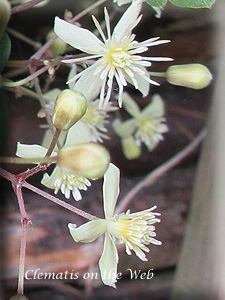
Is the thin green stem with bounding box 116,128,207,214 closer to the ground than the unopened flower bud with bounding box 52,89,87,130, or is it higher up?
higher up

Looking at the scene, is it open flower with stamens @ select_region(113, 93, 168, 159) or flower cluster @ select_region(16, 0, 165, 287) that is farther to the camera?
open flower with stamens @ select_region(113, 93, 168, 159)

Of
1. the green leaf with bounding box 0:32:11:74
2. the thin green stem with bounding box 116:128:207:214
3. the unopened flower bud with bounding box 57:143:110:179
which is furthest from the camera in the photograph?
the thin green stem with bounding box 116:128:207:214

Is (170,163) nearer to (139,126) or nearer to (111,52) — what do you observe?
(139,126)

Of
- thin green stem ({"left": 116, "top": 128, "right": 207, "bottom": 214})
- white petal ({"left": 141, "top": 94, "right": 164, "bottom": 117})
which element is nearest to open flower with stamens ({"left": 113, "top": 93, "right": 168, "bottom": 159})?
white petal ({"left": 141, "top": 94, "right": 164, "bottom": 117})

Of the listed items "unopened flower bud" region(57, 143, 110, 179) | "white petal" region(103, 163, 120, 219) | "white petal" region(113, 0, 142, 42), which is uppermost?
"white petal" region(113, 0, 142, 42)

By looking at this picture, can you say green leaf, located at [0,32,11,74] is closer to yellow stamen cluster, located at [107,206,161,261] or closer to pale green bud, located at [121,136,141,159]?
yellow stamen cluster, located at [107,206,161,261]

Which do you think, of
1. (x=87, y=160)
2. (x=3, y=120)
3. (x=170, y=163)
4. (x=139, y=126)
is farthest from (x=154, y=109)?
(x=87, y=160)
